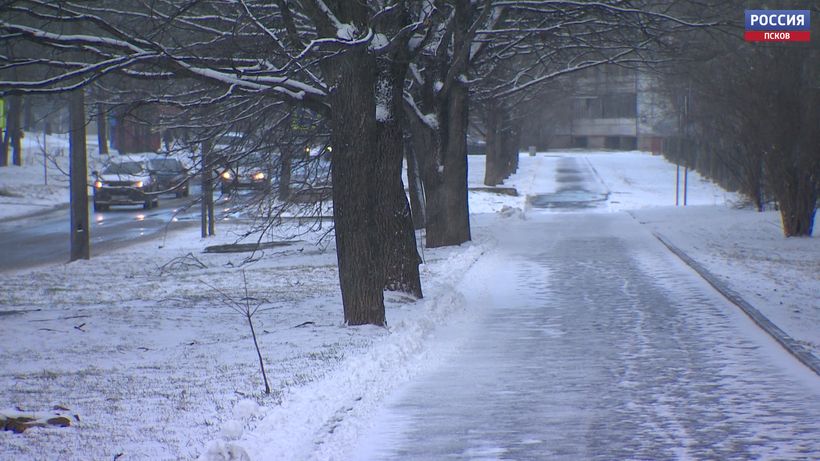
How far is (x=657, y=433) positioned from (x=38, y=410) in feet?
14.2

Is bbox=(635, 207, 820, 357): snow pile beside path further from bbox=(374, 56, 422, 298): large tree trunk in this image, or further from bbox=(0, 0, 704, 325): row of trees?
bbox=(374, 56, 422, 298): large tree trunk

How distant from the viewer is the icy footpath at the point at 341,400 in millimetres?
6285

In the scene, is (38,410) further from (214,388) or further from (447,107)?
(447,107)

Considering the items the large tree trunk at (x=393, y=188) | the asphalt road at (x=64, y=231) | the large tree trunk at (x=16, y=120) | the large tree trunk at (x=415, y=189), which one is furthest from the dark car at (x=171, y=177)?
the large tree trunk at (x=16, y=120)

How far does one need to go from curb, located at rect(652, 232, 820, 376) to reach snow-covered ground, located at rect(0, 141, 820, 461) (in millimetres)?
182

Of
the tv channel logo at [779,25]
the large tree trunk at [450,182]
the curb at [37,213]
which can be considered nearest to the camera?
the large tree trunk at [450,182]

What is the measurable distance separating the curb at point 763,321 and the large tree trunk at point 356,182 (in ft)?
13.6

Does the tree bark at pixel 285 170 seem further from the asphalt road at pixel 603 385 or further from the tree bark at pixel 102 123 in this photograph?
the asphalt road at pixel 603 385

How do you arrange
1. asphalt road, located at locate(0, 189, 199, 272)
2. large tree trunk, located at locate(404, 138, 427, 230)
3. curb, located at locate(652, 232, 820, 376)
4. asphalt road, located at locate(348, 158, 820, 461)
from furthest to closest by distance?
large tree trunk, located at locate(404, 138, 427, 230), asphalt road, located at locate(0, 189, 199, 272), curb, located at locate(652, 232, 820, 376), asphalt road, located at locate(348, 158, 820, 461)

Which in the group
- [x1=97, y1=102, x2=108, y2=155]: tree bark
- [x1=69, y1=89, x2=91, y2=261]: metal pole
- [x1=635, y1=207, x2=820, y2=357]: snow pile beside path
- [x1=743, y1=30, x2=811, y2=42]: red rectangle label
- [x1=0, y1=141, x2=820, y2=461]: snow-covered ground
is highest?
[x1=743, y1=30, x2=811, y2=42]: red rectangle label

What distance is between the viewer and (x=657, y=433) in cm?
703

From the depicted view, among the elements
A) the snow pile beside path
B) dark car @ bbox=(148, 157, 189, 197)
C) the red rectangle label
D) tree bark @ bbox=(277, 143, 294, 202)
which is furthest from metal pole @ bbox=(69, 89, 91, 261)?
the red rectangle label

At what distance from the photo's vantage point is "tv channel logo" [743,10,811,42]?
1997 cm

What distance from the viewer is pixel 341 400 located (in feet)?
25.5
